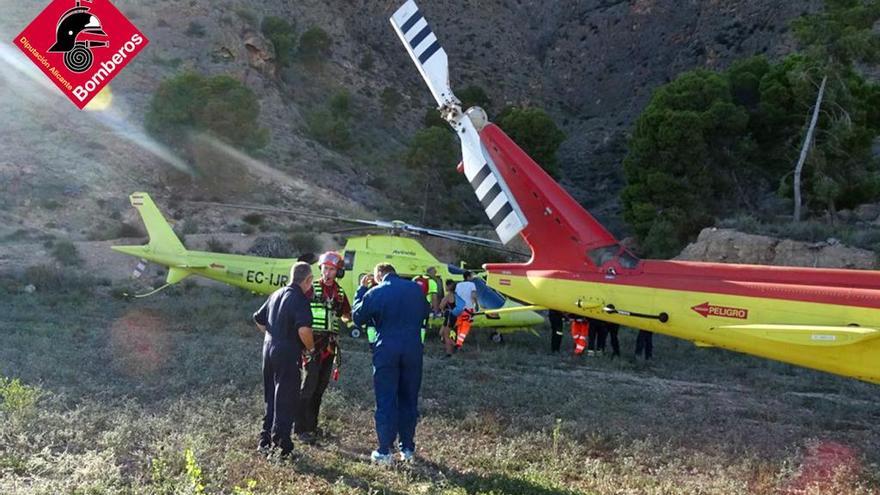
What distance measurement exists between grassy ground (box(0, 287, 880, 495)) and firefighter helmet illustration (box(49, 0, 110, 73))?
16.6 meters

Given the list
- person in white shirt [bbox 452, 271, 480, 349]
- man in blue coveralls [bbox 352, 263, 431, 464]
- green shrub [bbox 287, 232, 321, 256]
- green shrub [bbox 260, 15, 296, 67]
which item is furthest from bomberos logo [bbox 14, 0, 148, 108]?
man in blue coveralls [bbox 352, 263, 431, 464]

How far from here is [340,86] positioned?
169ft

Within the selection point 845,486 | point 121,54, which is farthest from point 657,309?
point 121,54

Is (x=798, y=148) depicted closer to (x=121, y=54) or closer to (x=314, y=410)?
(x=314, y=410)

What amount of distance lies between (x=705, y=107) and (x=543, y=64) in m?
32.9

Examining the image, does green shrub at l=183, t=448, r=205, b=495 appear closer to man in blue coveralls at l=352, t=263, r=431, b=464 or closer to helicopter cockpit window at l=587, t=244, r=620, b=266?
man in blue coveralls at l=352, t=263, r=431, b=464

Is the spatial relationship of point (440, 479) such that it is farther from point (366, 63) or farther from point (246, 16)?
point (366, 63)

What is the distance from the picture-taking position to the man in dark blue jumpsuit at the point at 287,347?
595 centimetres

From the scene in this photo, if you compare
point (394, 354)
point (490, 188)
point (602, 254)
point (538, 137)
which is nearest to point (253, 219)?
point (538, 137)

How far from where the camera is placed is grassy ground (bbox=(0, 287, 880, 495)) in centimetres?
556

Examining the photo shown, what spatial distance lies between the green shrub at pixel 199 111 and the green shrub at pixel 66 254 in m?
13.5

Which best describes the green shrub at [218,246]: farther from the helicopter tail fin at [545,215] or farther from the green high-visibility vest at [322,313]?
the green high-visibility vest at [322,313]

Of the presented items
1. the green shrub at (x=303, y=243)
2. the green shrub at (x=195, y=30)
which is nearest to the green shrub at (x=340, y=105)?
the green shrub at (x=195, y=30)

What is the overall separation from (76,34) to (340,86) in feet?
88.3
